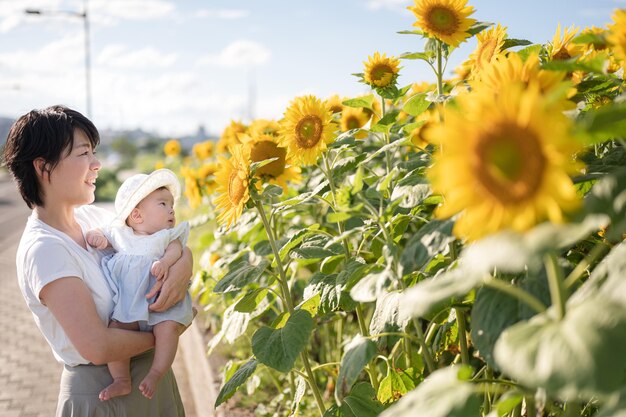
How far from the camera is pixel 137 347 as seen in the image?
7.96 ft

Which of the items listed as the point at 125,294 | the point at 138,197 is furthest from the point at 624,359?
the point at 138,197

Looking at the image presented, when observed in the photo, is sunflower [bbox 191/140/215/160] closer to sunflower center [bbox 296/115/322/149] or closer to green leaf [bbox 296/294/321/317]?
sunflower center [bbox 296/115/322/149]

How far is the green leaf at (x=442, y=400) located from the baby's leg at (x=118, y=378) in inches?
55.2

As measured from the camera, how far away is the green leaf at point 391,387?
7.69 feet

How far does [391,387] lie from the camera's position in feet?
7.74

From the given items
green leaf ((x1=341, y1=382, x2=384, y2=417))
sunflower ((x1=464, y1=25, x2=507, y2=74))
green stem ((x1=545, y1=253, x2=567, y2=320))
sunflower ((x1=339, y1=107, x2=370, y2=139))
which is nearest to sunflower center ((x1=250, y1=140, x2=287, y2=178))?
sunflower ((x1=339, y1=107, x2=370, y2=139))

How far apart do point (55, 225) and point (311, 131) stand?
3.35ft

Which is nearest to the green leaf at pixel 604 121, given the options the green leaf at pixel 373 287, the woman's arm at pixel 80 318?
the green leaf at pixel 373 287

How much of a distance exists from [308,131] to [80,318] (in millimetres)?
1057

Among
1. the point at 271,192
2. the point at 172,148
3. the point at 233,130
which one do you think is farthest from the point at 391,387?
the point at 172,148

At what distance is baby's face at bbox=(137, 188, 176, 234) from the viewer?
2.84 m

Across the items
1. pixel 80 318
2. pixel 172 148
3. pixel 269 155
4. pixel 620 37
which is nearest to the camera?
pixel 620 37

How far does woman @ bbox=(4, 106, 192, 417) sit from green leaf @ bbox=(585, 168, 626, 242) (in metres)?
1.70

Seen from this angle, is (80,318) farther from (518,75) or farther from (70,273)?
(518,75)
